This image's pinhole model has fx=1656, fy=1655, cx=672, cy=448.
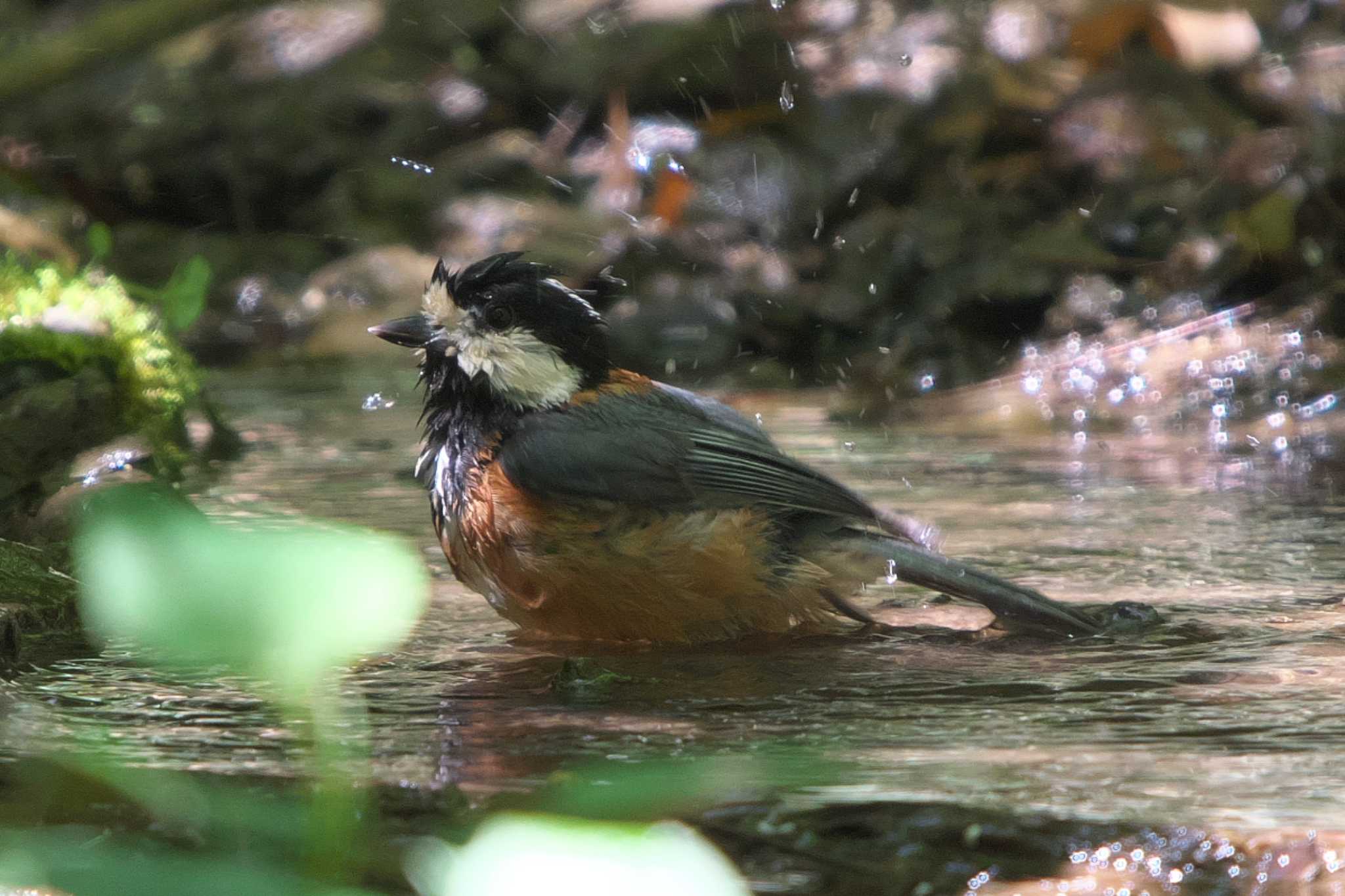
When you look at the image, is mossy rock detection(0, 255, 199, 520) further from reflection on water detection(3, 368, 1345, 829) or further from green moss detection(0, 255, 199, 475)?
reflection on water detection(3, 368, 1345, 829)

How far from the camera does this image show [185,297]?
480 cm

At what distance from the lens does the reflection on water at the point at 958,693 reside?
7.37ft

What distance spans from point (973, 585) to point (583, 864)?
2875 millimetres

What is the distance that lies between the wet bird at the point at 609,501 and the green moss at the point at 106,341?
91 cm

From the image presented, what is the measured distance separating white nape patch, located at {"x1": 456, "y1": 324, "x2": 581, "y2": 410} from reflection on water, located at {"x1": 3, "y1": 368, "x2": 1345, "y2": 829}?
53cm

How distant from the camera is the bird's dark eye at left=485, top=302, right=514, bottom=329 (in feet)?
13.0

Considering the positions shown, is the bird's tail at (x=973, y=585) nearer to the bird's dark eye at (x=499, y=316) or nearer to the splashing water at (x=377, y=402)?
the bird's dark eye at (x=499, y=316)

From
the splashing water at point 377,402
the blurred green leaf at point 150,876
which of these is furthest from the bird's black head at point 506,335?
the blurred green leaf at point 150,876

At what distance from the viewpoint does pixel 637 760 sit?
2.39m

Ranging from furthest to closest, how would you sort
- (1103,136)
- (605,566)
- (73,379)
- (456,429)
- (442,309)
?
1. (1103,136)
2. (73,379)
3. (442,309)
4. (456,429)
5. (605,566)

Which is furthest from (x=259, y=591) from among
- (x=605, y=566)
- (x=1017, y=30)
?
(x=1017, y=30)

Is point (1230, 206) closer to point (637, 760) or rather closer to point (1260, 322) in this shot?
point (1260, 322)

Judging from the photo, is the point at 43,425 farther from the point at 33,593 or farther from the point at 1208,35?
the point at 1208,35

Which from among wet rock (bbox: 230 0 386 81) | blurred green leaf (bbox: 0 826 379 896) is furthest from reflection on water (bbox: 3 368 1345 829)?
wet rock (bbox: 230 0 386 81)
